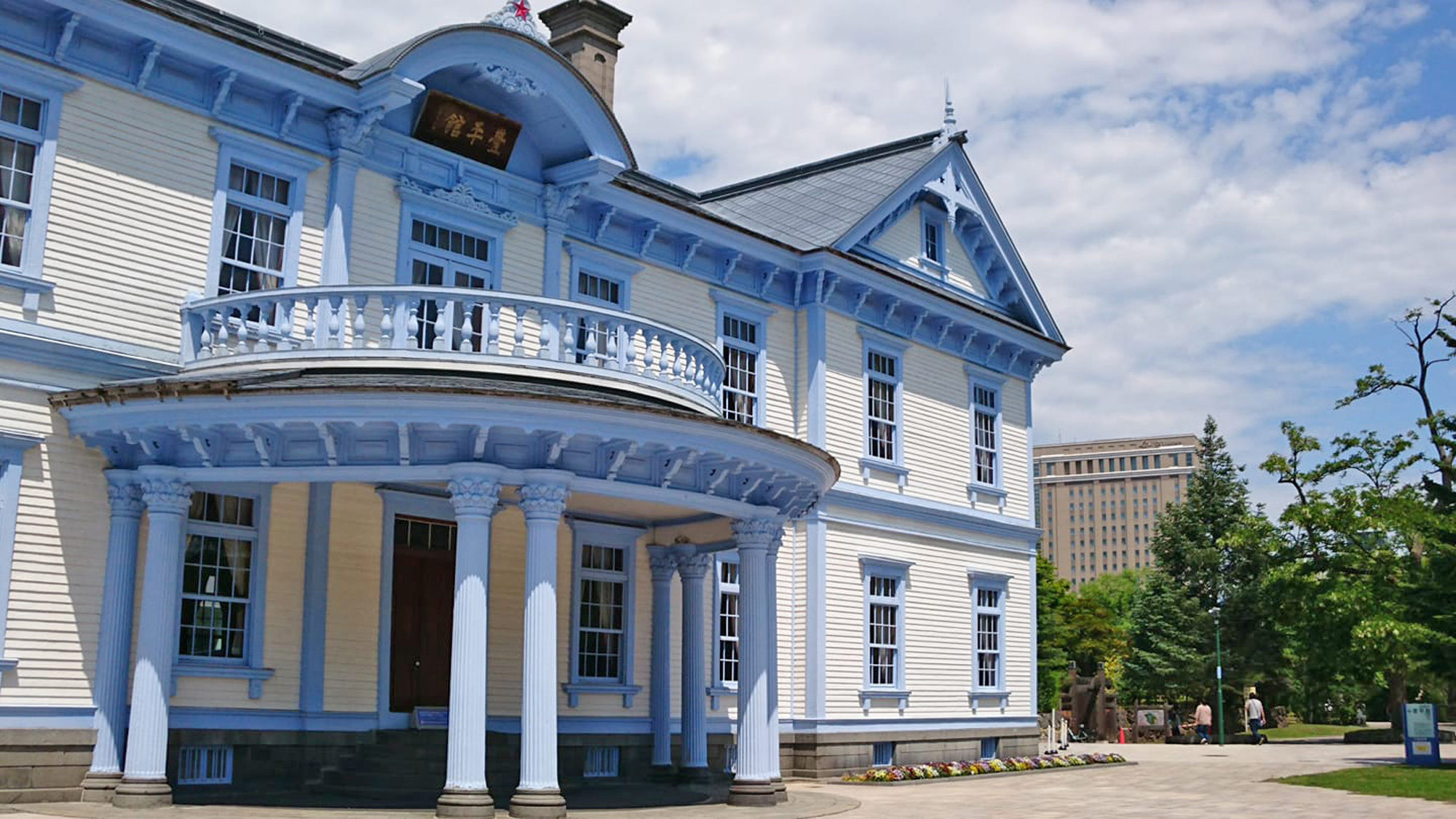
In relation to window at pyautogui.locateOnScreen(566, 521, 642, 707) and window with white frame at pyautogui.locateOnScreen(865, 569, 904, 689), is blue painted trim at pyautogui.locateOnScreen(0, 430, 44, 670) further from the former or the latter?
window with white frame at pyautogui.locateOnScreen(865, 569, 904, 689)

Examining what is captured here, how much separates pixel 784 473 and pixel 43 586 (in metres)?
8.38

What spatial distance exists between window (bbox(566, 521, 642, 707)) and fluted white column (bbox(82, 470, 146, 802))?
6865mm

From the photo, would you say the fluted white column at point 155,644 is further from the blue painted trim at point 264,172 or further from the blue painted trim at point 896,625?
the blue painted trim at point 896,625

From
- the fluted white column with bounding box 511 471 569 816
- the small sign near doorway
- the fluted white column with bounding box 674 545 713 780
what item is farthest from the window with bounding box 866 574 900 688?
the fluted white column with bounding box 511 471 569 816

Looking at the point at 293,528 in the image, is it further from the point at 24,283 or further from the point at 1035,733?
the point at 1035,733

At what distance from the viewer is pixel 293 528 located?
17.0m

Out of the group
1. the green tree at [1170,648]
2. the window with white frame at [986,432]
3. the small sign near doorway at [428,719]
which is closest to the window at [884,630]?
the window with white frame at [986,432]

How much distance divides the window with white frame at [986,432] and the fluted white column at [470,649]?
16321 mm

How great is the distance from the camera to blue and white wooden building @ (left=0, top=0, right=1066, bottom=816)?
14.5 m

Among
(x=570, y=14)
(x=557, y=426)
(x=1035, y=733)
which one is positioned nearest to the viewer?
(x=557, y=426)

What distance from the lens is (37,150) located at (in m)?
15.2

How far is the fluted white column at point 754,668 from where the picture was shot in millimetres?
17172

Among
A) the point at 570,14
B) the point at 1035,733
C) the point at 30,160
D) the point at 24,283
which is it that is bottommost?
the point at 1035,733

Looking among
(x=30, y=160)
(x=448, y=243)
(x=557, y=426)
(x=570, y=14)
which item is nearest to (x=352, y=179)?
(x=448, y=243)
